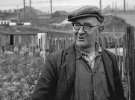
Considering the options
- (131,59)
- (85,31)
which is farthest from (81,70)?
(131,59)

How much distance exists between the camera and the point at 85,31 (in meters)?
1.98

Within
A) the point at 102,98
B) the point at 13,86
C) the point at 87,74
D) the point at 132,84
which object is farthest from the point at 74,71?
the point at 13,86

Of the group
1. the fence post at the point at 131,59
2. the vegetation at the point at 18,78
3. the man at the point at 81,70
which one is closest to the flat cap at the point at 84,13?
the man at the point at 81,70

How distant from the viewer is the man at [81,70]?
1.92 meters

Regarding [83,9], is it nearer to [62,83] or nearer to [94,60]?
[94,60]

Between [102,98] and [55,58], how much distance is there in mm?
340

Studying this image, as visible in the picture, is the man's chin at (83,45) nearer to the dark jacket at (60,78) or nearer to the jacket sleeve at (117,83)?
the dark jacket at (60,78)

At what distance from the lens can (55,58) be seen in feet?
6.36

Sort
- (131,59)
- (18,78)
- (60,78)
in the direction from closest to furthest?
(60,78) → (131,59) → (18,78)

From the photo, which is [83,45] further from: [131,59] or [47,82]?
[131,59]

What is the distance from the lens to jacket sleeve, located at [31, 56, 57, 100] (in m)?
1.93

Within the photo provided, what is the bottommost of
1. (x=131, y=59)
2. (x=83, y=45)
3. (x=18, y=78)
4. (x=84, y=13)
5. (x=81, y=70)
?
(x=18, y=78)

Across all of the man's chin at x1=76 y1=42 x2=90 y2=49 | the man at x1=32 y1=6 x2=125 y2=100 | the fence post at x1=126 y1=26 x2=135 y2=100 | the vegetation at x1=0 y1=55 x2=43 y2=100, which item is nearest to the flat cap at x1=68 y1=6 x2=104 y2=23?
the man at x1=32 y1=6 x2=125 y2=100

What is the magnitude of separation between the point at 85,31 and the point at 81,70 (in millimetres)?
223
